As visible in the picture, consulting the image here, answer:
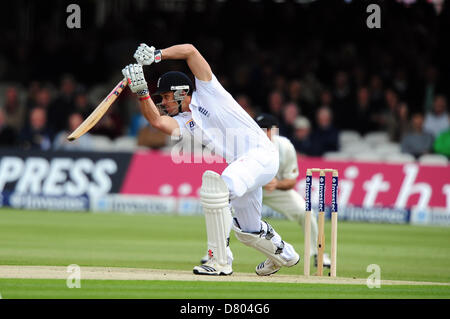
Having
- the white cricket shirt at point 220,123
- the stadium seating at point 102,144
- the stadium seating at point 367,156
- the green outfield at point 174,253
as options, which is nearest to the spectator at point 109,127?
the stadium seating at point 102,144

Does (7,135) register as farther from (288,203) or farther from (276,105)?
(288,203)

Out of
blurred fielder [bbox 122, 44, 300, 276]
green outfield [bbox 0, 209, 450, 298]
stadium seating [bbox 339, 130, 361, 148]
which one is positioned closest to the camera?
green outfield [bbox 0, 209, 450, 298]

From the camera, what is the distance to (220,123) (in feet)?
25.9

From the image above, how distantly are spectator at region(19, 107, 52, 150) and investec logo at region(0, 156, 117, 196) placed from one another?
79 centimetres

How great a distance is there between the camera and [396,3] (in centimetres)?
1825

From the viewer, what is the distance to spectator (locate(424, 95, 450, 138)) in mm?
17422

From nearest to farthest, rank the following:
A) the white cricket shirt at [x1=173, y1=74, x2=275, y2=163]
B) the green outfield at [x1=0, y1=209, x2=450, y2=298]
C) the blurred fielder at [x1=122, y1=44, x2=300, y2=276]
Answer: the green outfield at [x1=0, y1=209, x2=450, y2=298], the blurred fielder at [x1=122, y1=44, x2=300, y2=276], the white cricket shirt at [x1=173, y1=74, x2=275, y2=163]

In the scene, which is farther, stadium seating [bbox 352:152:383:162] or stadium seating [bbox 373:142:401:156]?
stadium seating [bbox 373:142:401:156]

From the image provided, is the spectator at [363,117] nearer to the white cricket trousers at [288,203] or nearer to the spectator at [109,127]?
the spectator at [109,127]

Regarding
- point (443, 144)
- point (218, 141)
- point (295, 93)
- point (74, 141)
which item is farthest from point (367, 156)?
point (218, 141)

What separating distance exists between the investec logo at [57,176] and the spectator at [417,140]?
5.55 m

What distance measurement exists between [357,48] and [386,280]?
465 inches

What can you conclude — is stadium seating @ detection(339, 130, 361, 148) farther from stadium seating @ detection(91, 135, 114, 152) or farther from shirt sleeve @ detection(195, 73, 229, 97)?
shirt sleeve @ detection(195, 73, 229, 97)

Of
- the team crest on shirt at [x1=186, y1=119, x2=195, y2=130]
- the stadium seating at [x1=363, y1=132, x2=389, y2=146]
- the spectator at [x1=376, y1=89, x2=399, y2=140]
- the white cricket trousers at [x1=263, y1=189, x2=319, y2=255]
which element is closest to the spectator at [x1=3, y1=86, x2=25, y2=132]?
the stadium seating at [x1=363, y1=132, x2=389, y2=146]
